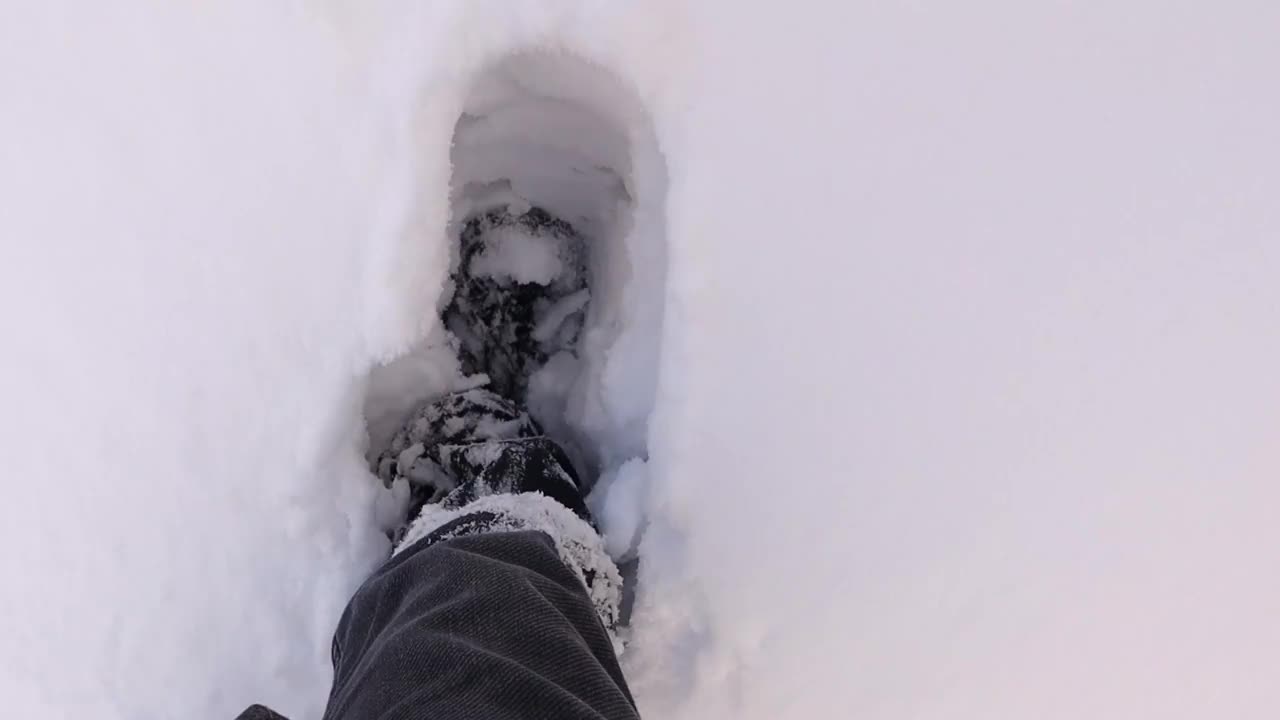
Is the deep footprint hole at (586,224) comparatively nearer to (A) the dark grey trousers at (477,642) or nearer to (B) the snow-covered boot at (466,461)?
(B) the snow-covered boot at (466,461)

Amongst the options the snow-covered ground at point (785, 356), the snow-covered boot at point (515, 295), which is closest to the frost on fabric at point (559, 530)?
the snow-covered ground at point (785, 356)

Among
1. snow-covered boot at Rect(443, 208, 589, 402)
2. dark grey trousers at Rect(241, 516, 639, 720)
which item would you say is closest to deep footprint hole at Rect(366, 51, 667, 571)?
snow-covered boot at Rect(443, 208, 589, 402)

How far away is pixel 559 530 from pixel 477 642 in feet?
0.80

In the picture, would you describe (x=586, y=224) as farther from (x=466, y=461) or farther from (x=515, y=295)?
(x=466, y=461)

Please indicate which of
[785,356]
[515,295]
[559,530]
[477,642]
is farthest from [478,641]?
[515,295]

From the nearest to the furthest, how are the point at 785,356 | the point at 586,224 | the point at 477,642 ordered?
the point at 477,642 < the point at 785,356 < the point at 586,224

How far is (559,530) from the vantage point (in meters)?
0.75

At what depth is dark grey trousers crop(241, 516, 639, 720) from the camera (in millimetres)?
455

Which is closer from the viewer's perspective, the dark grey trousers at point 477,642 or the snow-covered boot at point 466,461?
the dark grey trousers at point 477,642

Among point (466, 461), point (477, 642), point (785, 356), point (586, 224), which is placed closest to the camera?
point (477, 642)

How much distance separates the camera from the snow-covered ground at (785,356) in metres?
0.68

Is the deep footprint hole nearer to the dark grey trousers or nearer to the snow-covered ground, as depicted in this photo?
the snow-covered ground

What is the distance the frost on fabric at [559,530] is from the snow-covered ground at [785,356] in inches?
1.6

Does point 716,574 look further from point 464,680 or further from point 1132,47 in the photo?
point 1132,47
